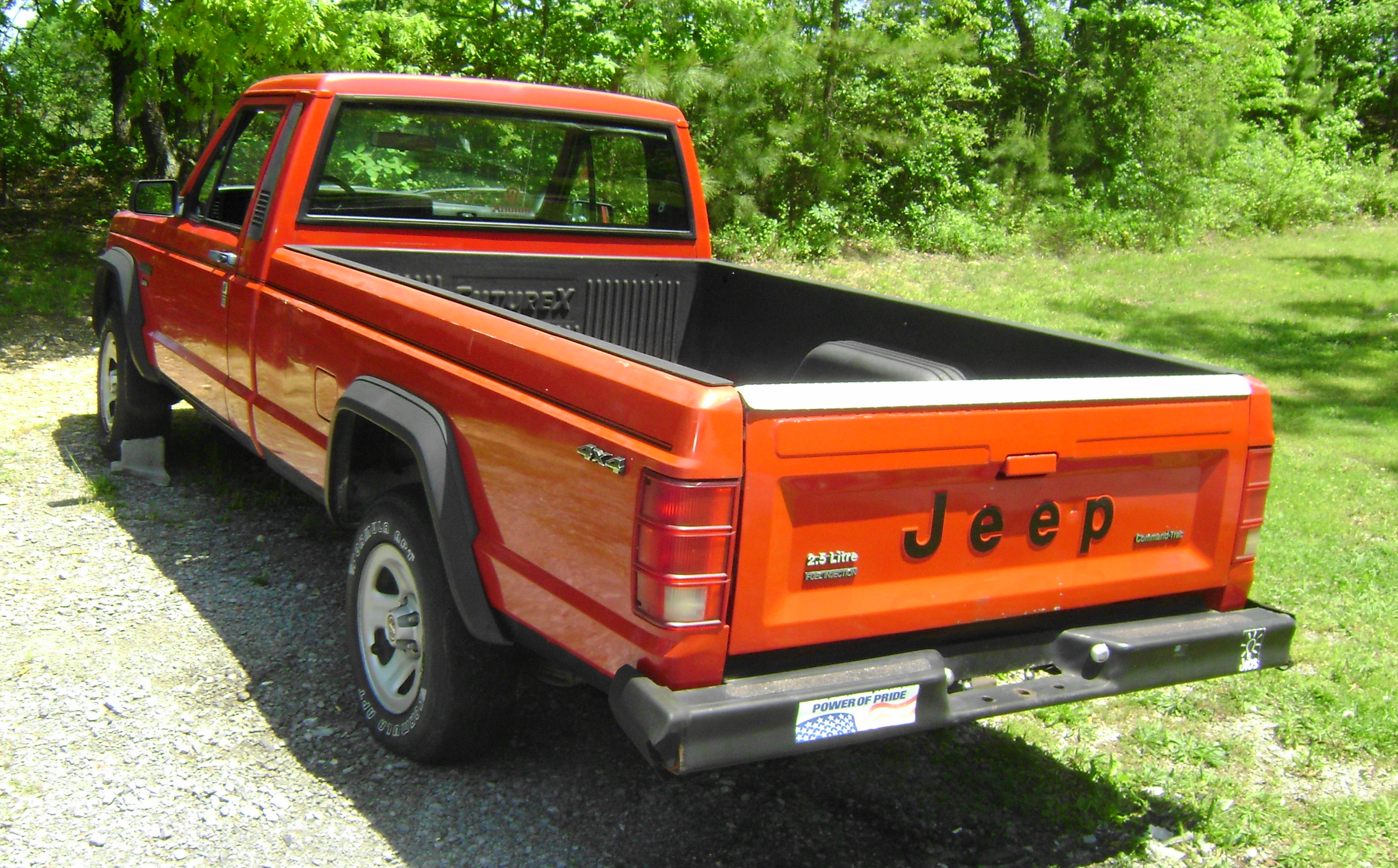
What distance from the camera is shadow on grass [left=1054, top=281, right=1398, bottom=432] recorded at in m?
9.73

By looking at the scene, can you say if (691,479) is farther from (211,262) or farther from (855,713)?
(211,262)

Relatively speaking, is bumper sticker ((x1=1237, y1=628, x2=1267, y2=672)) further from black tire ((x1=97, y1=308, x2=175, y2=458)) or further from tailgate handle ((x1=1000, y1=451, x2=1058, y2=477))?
black tire ((x1=97, y1=308, x2=175, y2=458))

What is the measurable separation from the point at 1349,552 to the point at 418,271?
458cm

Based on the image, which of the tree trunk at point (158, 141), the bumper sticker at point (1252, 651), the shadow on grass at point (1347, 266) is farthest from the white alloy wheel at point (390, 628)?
the shadow on grass at point (1347, 266)

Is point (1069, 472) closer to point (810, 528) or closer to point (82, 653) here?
point (810, 528)

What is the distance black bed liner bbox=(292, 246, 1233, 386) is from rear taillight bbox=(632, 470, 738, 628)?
1.37 meters

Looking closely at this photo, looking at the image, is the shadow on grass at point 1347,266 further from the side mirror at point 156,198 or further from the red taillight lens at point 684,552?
the red taillight lens at point 684,552

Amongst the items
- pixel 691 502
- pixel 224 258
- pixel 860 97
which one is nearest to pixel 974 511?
pixel 691 502

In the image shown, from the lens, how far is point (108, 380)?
5953mm

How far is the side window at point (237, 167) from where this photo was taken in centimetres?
461

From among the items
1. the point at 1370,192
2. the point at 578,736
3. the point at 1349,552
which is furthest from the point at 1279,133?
the point at 578,736

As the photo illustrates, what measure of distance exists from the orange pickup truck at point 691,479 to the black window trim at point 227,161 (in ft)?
0.12

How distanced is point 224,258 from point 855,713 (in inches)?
125

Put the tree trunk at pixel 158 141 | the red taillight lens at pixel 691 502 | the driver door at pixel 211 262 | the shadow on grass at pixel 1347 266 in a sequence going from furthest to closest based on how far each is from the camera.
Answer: the shadow on grass at pixel 1347 266, the tree trunk at pixel 158 141, the driver door at pixel 211 262, the red taillight lens at pixel 691 502
